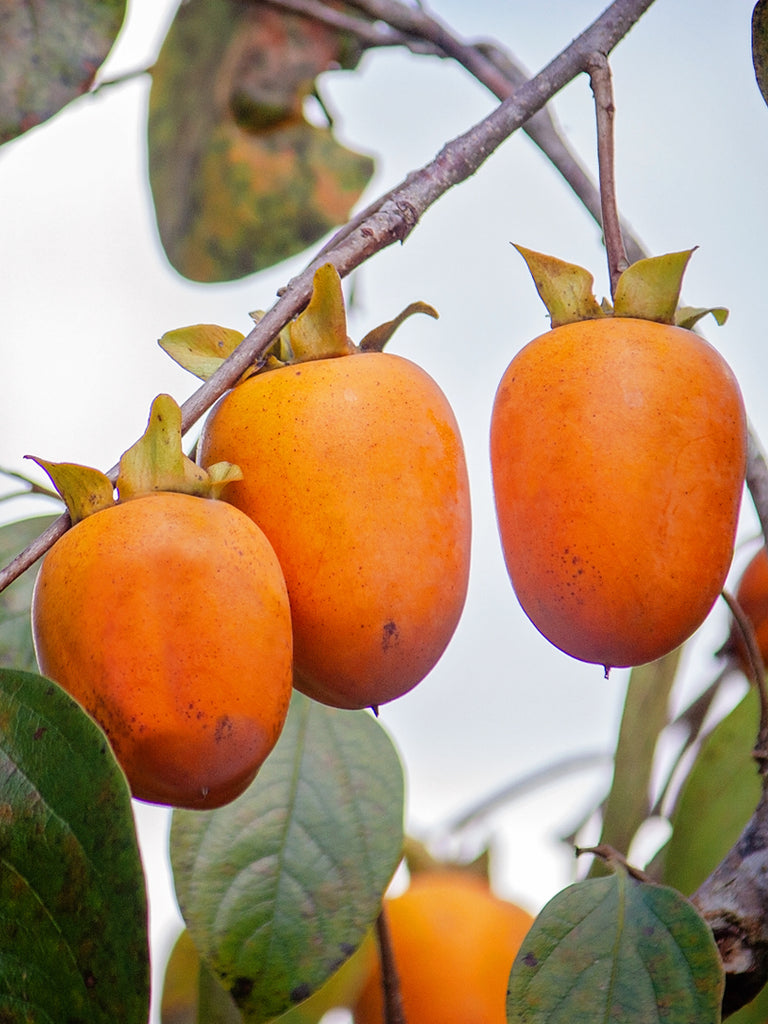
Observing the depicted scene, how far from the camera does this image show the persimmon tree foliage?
1.49ft

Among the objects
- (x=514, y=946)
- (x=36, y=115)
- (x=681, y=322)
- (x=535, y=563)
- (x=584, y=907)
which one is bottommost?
(x=514, y=946)

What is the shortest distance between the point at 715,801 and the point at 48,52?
73 cm

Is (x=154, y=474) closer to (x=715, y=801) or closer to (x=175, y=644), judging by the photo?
(x=175, y=644)

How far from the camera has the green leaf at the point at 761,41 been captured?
0.64 m

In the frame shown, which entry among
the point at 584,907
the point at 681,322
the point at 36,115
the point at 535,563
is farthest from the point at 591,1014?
A: the point at 36,115

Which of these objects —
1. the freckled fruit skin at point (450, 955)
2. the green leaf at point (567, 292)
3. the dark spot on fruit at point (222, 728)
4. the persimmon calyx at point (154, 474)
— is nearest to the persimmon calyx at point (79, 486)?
the persimmon calyx at point (154, 474)

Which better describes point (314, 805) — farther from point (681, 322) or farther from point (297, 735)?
point (681, 322)

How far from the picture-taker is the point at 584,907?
0.61 m

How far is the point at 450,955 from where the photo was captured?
2.70 ft

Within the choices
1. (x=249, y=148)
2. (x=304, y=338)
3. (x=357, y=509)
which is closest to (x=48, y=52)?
(x=249, y=148)

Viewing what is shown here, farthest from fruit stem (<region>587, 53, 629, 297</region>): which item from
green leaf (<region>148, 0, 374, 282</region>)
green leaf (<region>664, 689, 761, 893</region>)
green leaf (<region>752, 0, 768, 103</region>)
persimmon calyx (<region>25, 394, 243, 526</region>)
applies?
green leaf (<region>148, 0, 374, 282</region>)

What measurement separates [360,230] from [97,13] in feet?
1.51

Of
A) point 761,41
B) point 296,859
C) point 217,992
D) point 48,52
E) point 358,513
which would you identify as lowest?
point 217,992

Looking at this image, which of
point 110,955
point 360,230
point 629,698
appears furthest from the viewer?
point 629,698
